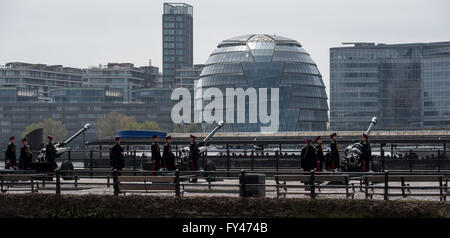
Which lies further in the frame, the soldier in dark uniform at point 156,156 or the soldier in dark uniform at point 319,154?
the soldier in dark uniform at point 156,156

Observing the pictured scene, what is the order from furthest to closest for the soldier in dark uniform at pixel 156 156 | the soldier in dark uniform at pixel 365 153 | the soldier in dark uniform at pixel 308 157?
1. the soldier in dark uniform at pixel 156 156
2. the soldier in dark uniform at pixel 365 153
3. the soldier in dark uniform at pixel 308 157

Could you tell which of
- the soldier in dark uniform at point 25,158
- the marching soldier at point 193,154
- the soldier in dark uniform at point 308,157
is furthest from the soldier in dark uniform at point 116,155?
the soldier in dark uniform at point 308,157

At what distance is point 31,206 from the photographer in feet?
107

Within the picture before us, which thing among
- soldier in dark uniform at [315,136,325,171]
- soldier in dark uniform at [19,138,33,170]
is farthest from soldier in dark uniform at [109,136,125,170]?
soldier in dark uniform at [315,136,325,171]

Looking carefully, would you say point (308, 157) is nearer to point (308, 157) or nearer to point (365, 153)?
point (308, 157)

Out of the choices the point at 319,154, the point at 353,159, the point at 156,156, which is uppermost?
the point at 319,154

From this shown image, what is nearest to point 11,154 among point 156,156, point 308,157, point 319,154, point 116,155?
point 116,155

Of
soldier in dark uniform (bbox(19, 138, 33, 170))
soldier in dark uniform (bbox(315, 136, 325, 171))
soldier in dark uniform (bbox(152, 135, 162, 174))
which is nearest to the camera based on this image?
soldier in dark uniform (bbox(315, 136, 325, 171))

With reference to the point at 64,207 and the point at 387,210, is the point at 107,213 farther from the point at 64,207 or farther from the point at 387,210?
the point at 387,210

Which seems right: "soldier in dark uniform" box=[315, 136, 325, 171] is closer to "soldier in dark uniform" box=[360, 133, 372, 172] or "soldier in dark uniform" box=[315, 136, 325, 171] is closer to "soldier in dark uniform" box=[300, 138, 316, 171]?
"soldier in dark uniform" box=[300, 138, 316, 171]

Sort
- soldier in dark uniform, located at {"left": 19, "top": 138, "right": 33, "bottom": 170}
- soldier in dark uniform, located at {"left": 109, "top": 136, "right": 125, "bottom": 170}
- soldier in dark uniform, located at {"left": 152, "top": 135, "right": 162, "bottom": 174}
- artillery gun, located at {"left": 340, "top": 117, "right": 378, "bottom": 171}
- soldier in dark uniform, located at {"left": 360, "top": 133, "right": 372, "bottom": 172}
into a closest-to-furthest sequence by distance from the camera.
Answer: soldier in dark uniform, located at {"left": 360, "top": 133, "right": 372, "bottom": 172}, soldier in dark uniform, located at {"left": 109, "top": 136, "right": 125, "bottom": 170}, soldier in dark uniform, located at {"left": 152, "top": 135, "right": 162, "bottom": 174}, artillery gun, located at {"left": 340, "top": 117, "right": 378, "bottom": 171}, soldier in dark uniform, located at {"left": 19, "top": 138, "right": 33, "bottom": 170}

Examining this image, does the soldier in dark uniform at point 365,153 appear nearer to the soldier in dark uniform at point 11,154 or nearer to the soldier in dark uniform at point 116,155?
the soldier in dark uniform at point 116,155

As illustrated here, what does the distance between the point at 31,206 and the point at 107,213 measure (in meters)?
2.93
